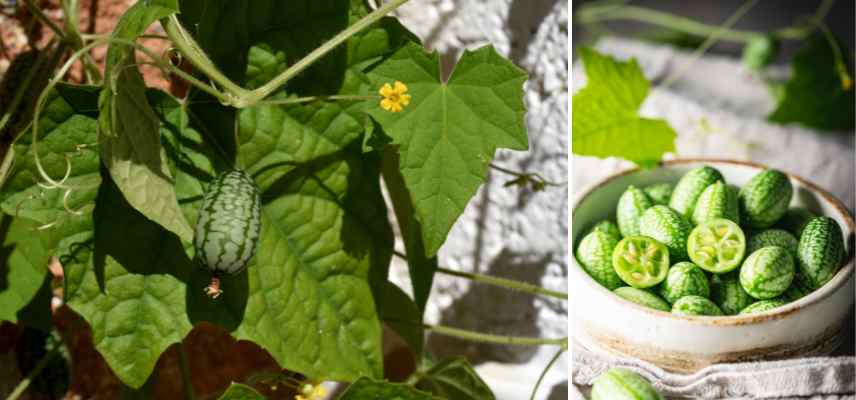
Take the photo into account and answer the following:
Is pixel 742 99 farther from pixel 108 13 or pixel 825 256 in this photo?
pixel 108 13

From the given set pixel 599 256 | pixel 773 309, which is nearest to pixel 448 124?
pixel 599 256

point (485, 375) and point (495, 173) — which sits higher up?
point (495, 173)

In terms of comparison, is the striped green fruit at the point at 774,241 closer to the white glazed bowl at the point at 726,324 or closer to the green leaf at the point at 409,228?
the white glazed bowl at the point at 726,324

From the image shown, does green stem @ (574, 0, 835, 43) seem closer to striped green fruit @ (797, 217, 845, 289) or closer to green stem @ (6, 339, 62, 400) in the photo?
striped green fruit @ (797, 217, 845, 289)

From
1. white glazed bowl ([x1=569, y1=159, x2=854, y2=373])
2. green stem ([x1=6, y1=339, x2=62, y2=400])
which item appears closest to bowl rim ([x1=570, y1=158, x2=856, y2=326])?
white glazed bowl ([x1=569, y1=159, x2=854, y2=373])

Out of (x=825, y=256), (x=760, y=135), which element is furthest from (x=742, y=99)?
(x=825, y=256)

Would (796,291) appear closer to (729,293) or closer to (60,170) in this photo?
(729,293)
